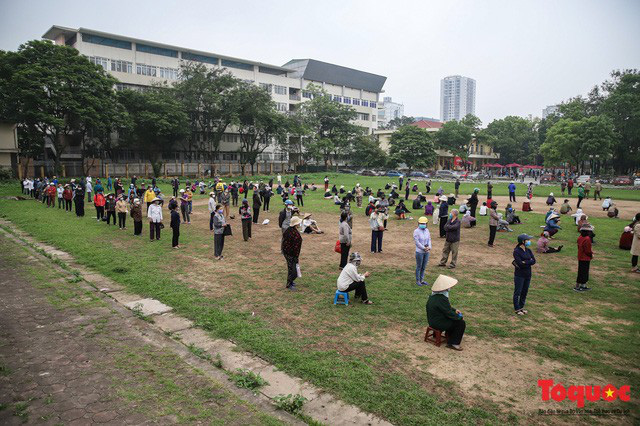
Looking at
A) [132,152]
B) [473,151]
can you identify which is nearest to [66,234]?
[132,152]

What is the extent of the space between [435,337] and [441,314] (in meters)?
0.47

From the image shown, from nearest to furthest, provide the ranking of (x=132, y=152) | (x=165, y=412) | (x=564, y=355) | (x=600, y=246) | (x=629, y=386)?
(x=165, y=412)
(x=629, y=386)
(x=564, y=355)
(x=600, y=246)
(x=132, y=152)

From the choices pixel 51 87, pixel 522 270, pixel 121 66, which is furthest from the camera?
pixel 121 66

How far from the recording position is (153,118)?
4659 cm

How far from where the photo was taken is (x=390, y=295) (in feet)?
31.8

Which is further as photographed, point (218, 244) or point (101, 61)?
point (101, 61)

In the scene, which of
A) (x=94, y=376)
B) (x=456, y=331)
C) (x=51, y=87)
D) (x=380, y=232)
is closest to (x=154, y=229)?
(x=380, y=232)

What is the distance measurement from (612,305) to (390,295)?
5.09 meters

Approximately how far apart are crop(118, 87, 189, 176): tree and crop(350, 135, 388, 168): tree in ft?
96.3

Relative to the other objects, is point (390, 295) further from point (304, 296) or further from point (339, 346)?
point (339, 346)

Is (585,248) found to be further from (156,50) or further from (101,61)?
(156,50)

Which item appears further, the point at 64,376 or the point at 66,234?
the point at 66,234

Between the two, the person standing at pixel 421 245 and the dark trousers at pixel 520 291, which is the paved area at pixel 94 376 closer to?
the dark trousers at pixel 520 291

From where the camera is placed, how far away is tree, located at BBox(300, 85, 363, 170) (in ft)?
211
